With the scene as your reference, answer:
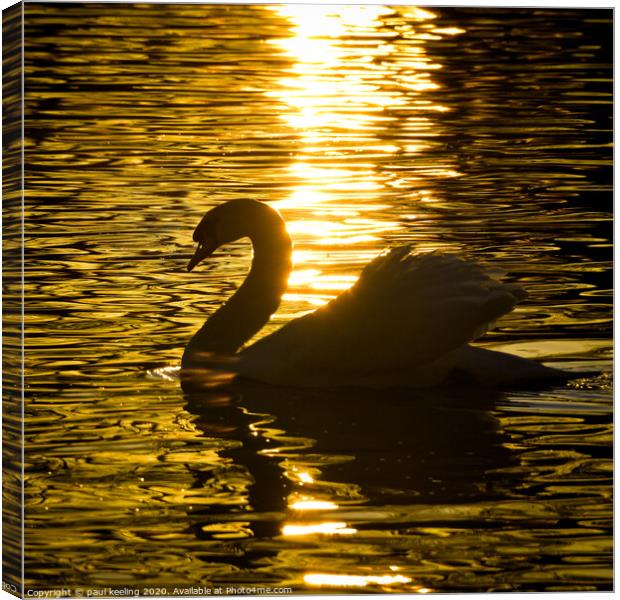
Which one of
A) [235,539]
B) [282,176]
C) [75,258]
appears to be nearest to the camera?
[235,539]

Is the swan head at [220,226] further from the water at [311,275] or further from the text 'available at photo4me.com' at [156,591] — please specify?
the text 'available at photo4me.com' at [156,591]

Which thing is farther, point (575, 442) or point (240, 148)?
point (240, 148)

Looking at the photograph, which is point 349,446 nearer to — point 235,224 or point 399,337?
point 399,337

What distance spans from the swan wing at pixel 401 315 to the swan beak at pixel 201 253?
89 cm

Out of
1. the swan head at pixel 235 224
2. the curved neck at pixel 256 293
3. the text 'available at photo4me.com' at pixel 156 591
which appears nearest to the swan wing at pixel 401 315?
the curved neck at pixel 256 293

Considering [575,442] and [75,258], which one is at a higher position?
[75,258]

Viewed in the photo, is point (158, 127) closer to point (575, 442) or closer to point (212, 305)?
point (212, 305)

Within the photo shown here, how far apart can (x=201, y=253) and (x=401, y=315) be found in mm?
1459

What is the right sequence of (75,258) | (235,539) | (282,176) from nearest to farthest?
(235,539)
(75,258)
(282,176)

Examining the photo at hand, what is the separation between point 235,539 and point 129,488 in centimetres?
72

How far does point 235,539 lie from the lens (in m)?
10.9

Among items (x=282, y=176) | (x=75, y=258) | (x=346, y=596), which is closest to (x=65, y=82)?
(x=75, y=258)

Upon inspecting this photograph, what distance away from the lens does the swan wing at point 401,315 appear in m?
12.8

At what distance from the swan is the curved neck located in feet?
0.62
